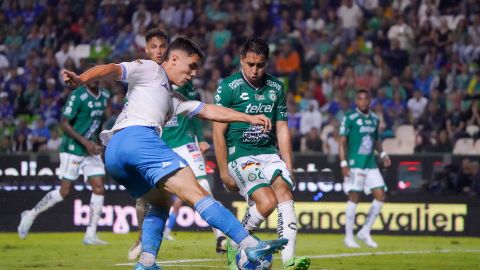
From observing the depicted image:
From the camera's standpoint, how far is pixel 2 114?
85.4 feet

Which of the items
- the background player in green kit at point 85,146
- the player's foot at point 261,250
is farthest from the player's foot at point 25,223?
the player's foot at point 261,250

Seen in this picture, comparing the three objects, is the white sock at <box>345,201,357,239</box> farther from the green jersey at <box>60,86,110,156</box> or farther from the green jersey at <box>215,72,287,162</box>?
the green jersey at <box>215,72,287,162</box>

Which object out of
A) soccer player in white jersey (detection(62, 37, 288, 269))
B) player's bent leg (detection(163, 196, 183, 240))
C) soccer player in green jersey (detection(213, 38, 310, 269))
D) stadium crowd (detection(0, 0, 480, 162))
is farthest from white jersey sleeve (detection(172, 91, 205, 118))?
stadium crowd (detection(0, 0, 480, 162))

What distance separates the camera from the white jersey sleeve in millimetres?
10242

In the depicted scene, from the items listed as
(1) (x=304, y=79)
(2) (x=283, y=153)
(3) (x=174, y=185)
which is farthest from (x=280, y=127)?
(1) (x=304, y=79)

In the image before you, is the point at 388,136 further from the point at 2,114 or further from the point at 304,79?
the point at 2,114

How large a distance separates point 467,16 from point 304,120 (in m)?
5.42

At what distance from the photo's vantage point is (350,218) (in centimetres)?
1828

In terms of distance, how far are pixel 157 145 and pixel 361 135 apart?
31.1 feet

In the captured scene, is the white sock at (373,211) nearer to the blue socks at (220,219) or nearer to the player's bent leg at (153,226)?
the player's bent leg at (153,226)

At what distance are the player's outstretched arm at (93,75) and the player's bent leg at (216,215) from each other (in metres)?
1.07

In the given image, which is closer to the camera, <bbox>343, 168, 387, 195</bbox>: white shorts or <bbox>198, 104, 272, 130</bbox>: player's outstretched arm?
<bbox>198, 104, 272, 130</bbox>: player's outstretched arm

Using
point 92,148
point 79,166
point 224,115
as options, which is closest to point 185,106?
point 224,115

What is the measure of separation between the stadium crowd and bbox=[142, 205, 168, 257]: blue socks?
11661 millimetres
